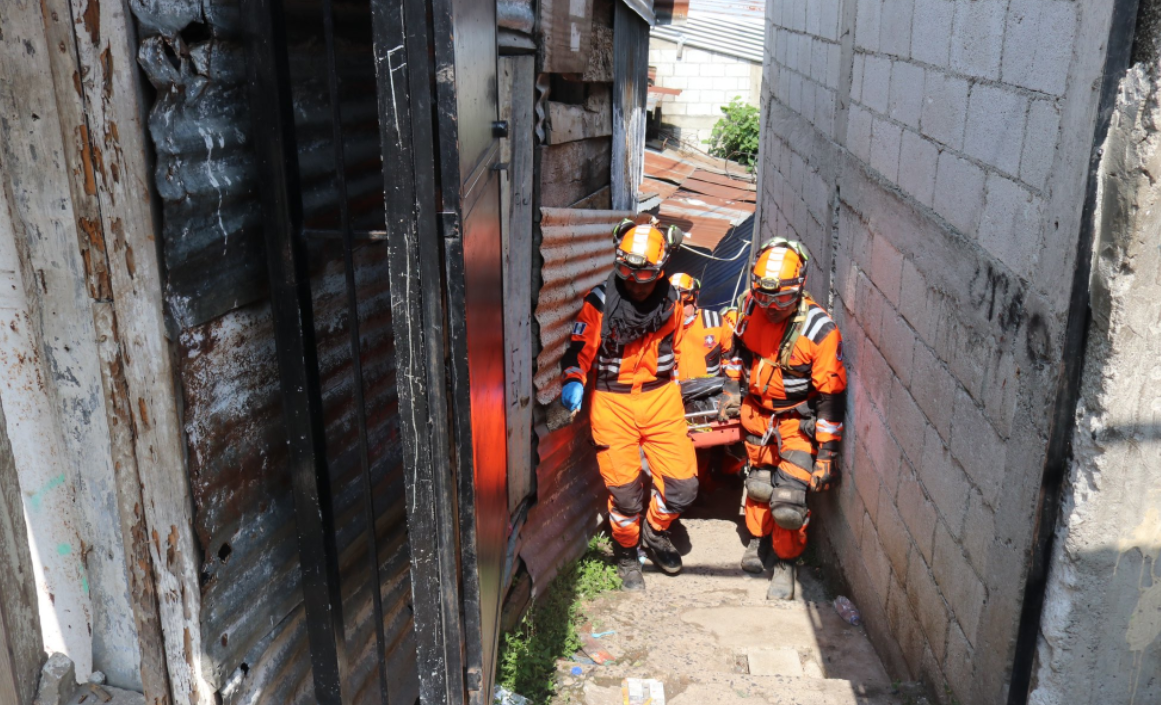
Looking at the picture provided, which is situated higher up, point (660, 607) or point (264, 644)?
point (264, 644)

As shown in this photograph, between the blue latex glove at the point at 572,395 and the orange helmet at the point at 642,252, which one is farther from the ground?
the orange helmet at the point at 642,252

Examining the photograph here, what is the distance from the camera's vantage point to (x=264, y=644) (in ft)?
6.49

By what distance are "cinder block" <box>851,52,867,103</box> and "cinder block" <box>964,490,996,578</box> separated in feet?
7.92

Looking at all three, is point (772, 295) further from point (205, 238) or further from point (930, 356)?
point (205, 238)

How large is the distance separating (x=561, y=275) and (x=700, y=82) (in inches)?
438

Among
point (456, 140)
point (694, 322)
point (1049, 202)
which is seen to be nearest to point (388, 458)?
point (456, 140)

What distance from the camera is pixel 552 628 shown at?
4723 mm

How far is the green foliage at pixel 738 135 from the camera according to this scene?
46.8ft

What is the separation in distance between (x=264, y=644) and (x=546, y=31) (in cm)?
358

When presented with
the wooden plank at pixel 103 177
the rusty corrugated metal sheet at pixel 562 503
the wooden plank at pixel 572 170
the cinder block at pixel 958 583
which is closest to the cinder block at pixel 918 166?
the cinder block at pixel 958 583

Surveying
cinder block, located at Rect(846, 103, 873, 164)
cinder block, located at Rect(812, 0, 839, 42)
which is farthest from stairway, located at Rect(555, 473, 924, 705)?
cinder block, located at Rect(812, 0, 839, 42)

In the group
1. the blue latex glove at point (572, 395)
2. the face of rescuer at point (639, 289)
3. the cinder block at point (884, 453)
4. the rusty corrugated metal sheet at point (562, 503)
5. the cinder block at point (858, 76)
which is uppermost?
the cinder block at point (858, 76)

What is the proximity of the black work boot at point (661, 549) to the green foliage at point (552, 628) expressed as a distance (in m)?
0.28

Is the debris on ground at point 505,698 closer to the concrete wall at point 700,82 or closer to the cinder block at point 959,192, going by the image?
the cinder block at point 959,192
